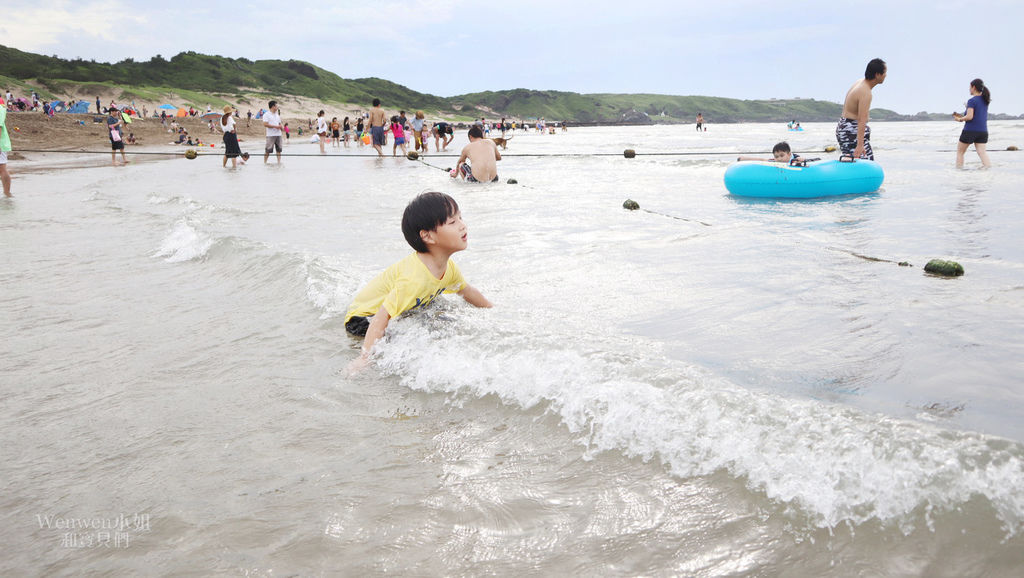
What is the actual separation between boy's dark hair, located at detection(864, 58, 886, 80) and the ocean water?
4.03 meters

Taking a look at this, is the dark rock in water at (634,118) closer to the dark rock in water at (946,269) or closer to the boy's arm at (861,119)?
the boy's arm at (861,119)

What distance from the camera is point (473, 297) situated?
4.36 m

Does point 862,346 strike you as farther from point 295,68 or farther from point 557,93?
point 557,93

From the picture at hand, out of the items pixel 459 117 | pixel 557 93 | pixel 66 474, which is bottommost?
pixel 66 474

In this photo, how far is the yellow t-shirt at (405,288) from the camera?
3809 mm

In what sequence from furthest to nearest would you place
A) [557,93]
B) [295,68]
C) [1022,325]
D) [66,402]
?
[557,93] < [295,68] < [1022,325] < [66,402]

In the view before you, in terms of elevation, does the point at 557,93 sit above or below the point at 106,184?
above

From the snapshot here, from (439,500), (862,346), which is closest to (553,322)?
(862,346)

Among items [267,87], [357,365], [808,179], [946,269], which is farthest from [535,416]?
[267,87]

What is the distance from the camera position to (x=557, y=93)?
596ft

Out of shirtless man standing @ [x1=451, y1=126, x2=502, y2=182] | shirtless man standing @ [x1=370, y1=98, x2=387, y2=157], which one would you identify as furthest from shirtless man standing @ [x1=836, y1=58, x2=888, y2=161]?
shirtless man standing @ [x1=370, y1=98, x2=387, y2=157]

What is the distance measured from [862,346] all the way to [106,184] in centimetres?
1596

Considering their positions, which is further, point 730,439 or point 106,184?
point 106,184

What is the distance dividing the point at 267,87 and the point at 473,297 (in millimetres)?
82479
